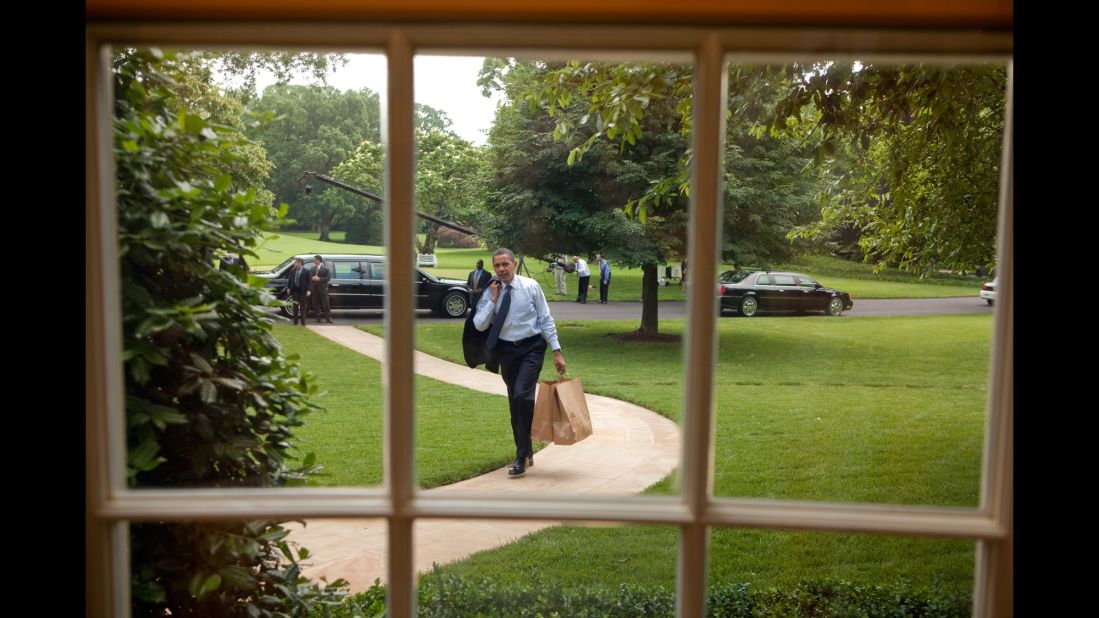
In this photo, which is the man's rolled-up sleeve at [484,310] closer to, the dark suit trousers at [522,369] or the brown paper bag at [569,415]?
the dark suit trousers at [522,369]

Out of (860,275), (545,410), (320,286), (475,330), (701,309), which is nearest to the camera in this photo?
(701,309)

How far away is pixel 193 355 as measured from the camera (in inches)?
44.3

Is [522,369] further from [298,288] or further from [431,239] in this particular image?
[298,288]

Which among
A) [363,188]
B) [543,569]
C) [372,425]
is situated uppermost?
[363,188]

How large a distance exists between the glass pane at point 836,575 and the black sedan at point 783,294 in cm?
141

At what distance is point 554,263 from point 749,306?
1297 millimetres

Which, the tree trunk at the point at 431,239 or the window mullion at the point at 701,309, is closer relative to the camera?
the window mullion at the point at 701,309

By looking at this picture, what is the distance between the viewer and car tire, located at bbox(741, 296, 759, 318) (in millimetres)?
4041

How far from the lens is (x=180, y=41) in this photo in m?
0.83

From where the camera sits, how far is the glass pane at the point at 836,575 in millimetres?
2180

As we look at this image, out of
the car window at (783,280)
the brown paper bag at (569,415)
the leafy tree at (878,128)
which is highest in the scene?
the leafy tree at (878,128)

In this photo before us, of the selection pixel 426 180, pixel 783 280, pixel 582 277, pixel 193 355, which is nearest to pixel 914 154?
pixel 783 280

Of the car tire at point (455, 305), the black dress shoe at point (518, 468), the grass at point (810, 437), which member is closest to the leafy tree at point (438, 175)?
the grass at point (810, 437)
